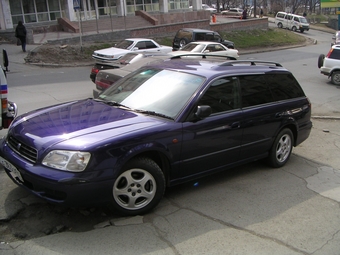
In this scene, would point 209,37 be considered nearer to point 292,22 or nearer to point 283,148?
point 283,148

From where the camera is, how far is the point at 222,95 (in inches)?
204

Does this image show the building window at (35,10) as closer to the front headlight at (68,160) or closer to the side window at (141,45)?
the side window at (141,45)

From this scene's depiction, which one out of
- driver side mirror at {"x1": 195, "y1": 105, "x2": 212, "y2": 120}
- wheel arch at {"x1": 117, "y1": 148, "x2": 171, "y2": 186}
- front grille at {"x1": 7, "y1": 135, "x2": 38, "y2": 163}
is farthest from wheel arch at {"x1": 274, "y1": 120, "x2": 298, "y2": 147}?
front grille at {"x1": 7, "y1": 135, "x2": 38, "y2": 163}

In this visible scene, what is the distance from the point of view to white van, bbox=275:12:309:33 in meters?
48.2

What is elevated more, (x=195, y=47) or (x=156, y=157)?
(x=156, y=157)

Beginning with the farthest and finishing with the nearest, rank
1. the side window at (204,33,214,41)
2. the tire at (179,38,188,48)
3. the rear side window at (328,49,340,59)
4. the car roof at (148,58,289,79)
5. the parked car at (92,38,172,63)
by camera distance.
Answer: the side window at (204,33,214,41), the tire at (179,38,188,48), the rear side window at (328,49,340,59), the parked car at (92,38,172,63), the car roof at (148,58,289,79)

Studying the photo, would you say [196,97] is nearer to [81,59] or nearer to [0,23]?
[81,59]

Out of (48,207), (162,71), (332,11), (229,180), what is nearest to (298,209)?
(229,180)

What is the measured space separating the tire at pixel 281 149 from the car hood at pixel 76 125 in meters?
2.31

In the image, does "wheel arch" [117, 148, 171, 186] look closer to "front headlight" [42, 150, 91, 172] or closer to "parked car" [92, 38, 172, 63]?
"front headlight" [42, 150, 91, 172]

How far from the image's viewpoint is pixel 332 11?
274ft

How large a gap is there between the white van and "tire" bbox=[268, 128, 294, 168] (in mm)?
45990

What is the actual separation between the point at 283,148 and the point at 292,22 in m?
46.5

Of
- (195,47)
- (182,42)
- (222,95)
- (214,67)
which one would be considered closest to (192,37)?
(182,42)
